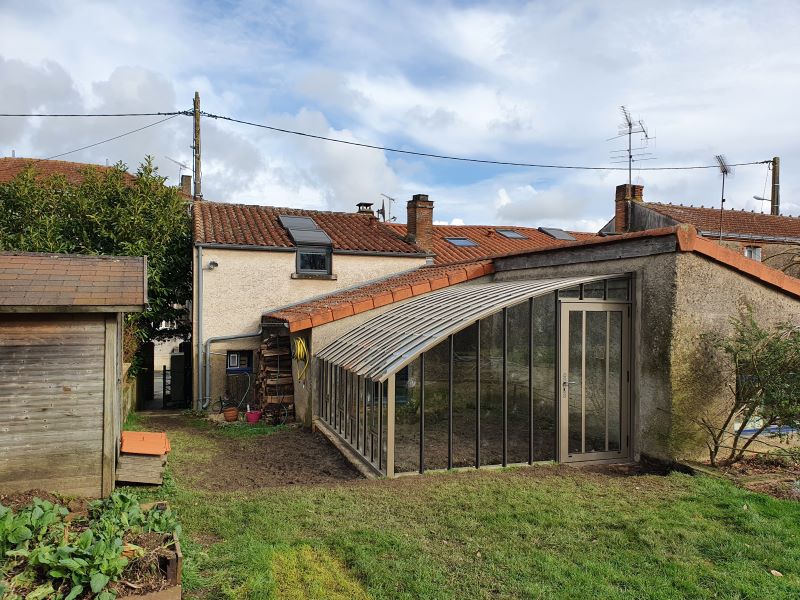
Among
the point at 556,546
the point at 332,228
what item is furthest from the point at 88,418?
the point at 332,228

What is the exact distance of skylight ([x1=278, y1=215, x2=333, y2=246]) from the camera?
51.4 ft

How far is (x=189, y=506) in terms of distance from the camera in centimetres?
637

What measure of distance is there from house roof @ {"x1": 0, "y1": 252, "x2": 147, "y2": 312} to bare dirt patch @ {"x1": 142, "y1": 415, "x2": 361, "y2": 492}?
2853 mm

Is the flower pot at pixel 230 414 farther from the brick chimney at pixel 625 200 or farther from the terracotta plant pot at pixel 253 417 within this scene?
the brick chimney at pixel 625 200

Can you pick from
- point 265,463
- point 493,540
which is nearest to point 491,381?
point 265,463

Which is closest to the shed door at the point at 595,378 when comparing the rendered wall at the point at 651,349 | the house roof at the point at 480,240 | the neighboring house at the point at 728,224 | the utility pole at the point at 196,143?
the rendered wall at the point at 651,349

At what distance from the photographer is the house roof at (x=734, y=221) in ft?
72.6

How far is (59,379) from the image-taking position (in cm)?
657

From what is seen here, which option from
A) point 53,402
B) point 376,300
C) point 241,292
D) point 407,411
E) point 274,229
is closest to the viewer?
point 53,402

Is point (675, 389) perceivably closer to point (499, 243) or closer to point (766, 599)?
point (766, 599)

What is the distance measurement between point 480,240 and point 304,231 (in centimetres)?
783

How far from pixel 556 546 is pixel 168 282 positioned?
1306cm

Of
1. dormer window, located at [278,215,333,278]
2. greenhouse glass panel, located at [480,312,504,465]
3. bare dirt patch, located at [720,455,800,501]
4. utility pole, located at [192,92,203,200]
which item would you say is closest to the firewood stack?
dormer window, located at [278,215,333,278]

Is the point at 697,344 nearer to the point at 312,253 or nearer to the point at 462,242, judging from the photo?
the point at 312,253
